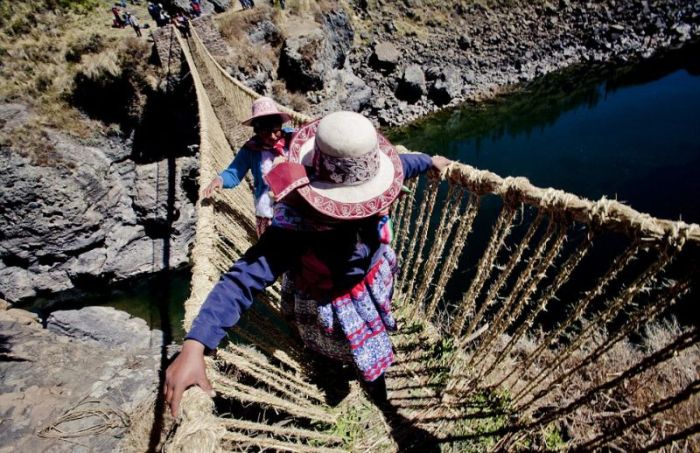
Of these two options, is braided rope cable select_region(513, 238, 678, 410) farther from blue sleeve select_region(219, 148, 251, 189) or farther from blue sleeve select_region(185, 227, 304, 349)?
blue sleeve select_region(219, 148, 251, 189)

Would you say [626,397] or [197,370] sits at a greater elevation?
[197,370]

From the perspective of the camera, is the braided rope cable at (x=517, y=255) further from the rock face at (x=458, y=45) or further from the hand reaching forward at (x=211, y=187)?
the rock face at (x=458, y=45)

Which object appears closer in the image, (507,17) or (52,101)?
(52,101)

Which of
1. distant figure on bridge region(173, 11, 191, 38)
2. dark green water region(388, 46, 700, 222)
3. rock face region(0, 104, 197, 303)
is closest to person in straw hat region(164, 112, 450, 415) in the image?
dark green water region(388, 46, 700, 222)

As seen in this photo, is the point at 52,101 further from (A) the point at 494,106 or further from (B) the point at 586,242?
(A) the point at 494,106

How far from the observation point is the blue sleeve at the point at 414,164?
4.82 feet

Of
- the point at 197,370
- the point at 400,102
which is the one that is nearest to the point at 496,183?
the point at 197,370

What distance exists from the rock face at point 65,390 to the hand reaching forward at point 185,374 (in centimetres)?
255

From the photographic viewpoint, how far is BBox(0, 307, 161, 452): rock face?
9.03 ft

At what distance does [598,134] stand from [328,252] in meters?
11.4

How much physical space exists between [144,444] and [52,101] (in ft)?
28.6

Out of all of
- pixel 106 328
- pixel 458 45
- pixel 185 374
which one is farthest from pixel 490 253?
pixel 458 45

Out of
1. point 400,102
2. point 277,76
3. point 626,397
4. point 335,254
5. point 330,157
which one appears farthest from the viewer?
point 400,102

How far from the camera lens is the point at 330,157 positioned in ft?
3.09
